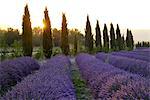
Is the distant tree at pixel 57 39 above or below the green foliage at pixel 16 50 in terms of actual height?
above

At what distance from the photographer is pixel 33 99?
16.9 ft

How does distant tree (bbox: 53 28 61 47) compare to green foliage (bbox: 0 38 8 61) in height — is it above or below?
above

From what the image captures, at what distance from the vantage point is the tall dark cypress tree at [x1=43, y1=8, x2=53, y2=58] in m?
37.9

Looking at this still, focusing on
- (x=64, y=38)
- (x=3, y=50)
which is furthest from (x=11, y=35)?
(x=3, y=50)

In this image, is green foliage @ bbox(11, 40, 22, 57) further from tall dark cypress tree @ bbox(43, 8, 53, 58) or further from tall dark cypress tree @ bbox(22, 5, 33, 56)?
tall dark cypress tree @ bbox(43, 8, 53, 58)

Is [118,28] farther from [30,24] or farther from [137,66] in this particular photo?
[137,66]

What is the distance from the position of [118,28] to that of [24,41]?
3435cm

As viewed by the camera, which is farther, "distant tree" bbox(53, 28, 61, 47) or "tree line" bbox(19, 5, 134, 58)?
"distant tree" bbox(53, 28, 61, 47)

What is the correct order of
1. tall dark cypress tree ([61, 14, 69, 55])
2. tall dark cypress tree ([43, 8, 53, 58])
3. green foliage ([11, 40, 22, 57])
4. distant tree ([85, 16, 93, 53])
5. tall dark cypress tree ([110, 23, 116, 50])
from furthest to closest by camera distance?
tall dark cypress tree ([110, 23, 116, 50]) → distant tree ([85, 16, 93, 53]) → tall dark cypress tree ([61, 14, 69, 55]) → tall dark cypress tree ([43, 8, 53, 58]) → green foliage ([11, 40, 22, 57])

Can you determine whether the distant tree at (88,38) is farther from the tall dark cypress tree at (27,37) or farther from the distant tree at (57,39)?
the distant tree at (57,39)

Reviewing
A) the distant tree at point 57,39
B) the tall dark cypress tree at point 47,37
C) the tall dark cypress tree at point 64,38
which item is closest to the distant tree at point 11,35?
the distant tree at point 57,39

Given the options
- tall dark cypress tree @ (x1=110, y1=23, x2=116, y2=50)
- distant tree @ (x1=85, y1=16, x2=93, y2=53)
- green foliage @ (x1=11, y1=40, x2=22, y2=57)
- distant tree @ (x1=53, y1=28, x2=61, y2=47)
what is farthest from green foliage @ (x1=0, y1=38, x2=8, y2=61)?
distant tree @ (x1=53, y1=28, x2=61, y2=47)

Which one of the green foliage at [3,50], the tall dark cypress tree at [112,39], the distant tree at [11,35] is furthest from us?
the distant tree at [11,35]

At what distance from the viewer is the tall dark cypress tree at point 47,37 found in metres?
37.9
